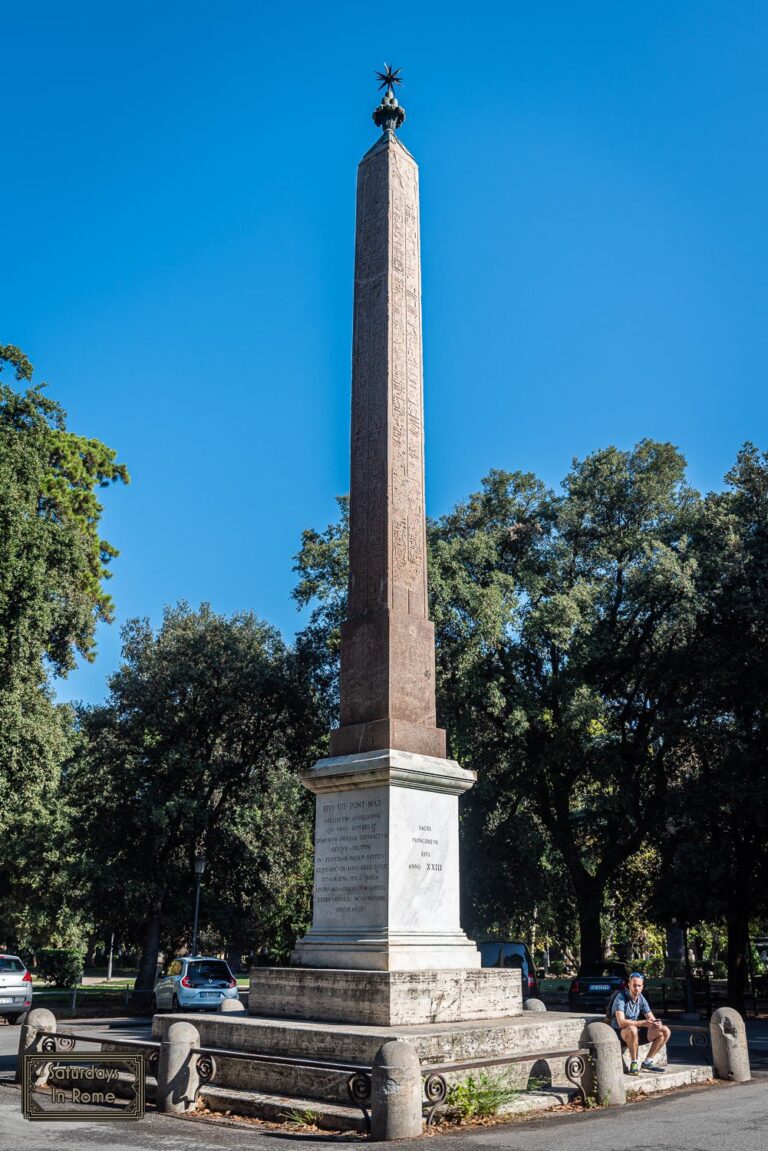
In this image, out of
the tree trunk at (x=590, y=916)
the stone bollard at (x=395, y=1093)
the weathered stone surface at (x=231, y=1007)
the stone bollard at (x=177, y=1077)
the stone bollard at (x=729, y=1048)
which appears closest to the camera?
the stone bollard at (x=395, y=1093)

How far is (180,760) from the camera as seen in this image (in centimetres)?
2814

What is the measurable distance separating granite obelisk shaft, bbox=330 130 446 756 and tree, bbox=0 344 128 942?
11.8 meters

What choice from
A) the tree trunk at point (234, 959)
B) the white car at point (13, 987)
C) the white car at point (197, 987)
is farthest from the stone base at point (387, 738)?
the tree trunk at point (234, 959)

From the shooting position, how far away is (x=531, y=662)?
2719cm

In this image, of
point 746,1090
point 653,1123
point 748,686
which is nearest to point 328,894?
point 653,1123

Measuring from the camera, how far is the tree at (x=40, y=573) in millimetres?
21328

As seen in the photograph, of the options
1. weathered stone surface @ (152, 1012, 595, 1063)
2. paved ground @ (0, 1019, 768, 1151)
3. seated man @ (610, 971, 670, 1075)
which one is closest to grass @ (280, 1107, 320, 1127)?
paved ground @ (0, 1019, 768, 1151)

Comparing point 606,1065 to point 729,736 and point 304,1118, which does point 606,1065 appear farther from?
point 729,736

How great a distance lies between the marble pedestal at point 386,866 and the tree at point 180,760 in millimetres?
Result: 18212

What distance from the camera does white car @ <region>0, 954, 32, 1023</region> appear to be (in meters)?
22.6

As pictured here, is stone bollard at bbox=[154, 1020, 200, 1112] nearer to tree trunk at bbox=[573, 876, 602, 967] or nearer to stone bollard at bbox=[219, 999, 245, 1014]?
stone bollard at bbox=[219, 999, 245, 1014]

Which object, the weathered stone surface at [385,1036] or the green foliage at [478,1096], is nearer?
the green foliage at [478,1096]

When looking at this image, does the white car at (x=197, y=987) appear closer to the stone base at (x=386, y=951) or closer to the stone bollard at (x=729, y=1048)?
the stone base at (x=386, y=951)

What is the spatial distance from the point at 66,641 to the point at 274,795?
419 inches
